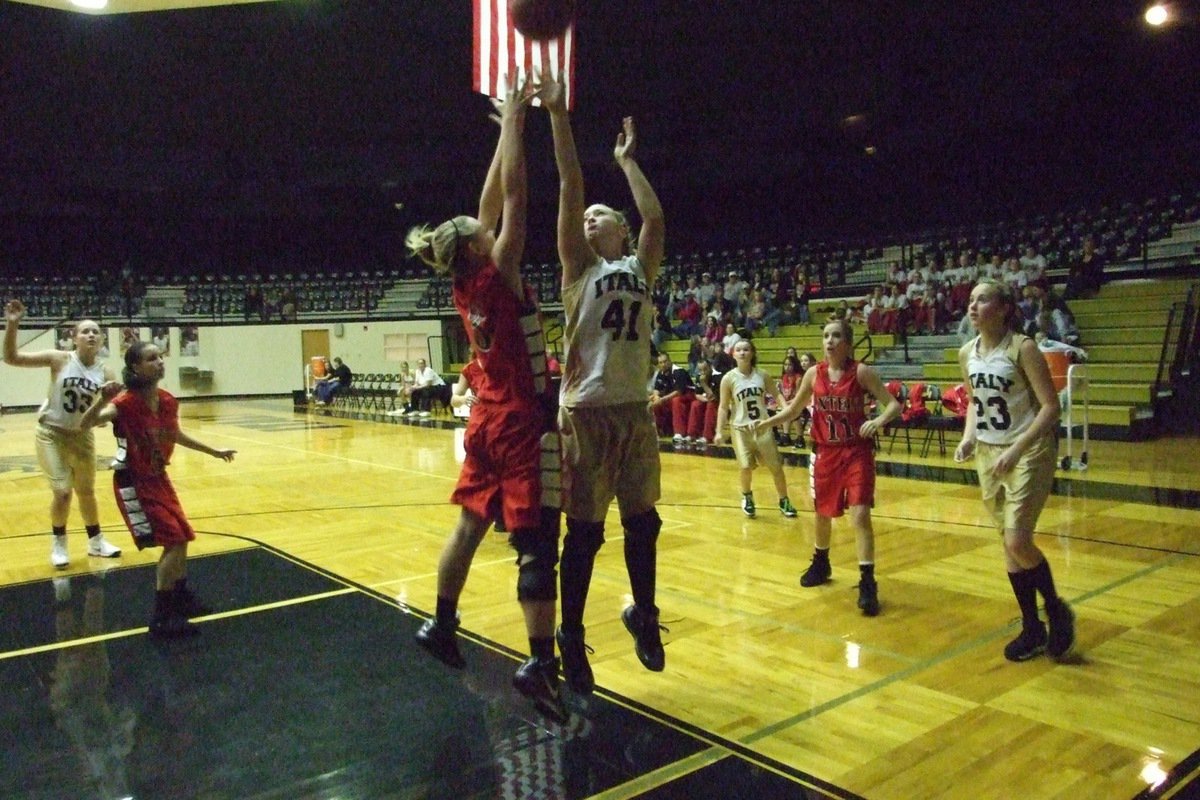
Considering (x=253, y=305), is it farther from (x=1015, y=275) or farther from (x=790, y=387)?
(x=1015, y=275)

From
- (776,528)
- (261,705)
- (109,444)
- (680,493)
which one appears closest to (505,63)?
(680,493)

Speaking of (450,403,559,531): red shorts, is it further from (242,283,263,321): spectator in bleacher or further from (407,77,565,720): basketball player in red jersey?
(242,283,263,321): spectator in bleacher

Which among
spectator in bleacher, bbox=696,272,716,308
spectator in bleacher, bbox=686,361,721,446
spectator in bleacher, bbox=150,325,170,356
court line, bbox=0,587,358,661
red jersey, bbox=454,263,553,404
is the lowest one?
court line, bbox=0,587,358,661

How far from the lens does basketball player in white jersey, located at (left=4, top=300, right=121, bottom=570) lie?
5633 millimetres

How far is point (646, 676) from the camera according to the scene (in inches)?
140

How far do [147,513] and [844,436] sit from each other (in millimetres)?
3368

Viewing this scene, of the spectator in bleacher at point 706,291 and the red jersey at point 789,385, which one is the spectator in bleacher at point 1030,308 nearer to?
the red jersey at point 789,385

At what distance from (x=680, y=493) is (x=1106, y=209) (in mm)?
12096

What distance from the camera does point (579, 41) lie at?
17.9m

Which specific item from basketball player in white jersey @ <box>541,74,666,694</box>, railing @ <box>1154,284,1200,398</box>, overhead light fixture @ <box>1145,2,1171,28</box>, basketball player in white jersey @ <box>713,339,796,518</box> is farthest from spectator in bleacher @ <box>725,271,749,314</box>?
basketball player in white jersey @ <box>541,74,666,694</box>

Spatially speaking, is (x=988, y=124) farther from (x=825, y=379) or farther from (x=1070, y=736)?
(x=1070, y=736)

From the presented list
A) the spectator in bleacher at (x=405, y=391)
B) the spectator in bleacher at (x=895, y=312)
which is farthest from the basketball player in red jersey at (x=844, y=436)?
the spectator in bleacher at (x=405, y=391)

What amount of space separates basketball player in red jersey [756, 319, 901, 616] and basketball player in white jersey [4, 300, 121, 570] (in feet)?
13.9

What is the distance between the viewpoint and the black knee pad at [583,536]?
9.70 ft
